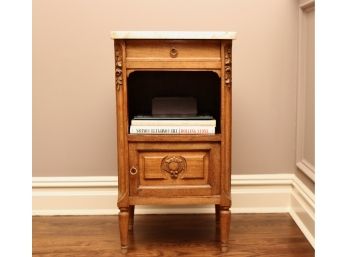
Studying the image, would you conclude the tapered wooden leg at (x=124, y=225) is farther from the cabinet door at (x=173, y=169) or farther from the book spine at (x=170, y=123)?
the book spine at (x=170, y=123)

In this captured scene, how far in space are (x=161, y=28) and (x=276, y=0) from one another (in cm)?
49

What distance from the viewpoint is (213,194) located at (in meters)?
1.55

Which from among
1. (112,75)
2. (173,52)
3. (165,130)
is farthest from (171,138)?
(112,75)

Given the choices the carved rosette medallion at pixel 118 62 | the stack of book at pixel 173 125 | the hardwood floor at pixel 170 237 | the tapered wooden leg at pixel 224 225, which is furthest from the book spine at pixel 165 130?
the hardwood floor at pixel 170 237

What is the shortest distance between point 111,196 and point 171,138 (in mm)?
569

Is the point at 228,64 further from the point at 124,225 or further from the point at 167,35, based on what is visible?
the point at 124,225

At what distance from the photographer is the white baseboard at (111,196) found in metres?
1.96

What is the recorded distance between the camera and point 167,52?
4.90ft

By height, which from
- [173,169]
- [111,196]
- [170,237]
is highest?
[173,169]
